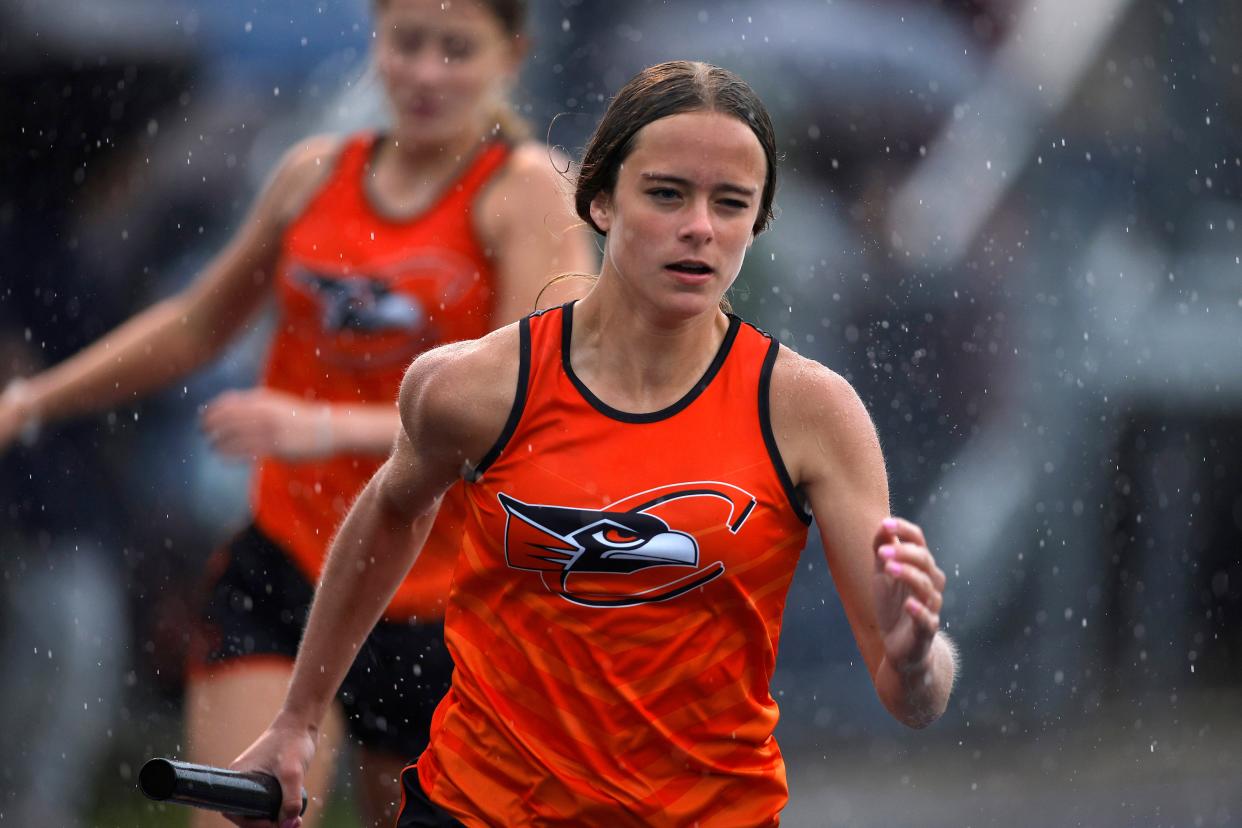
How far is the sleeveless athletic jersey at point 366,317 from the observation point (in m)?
3.70

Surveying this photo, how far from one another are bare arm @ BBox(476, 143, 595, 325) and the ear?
3.22 ft

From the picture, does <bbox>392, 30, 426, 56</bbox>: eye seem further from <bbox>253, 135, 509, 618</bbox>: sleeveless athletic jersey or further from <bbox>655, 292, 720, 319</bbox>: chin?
<bbox>655, 292, 720, 319</bbox>: chin

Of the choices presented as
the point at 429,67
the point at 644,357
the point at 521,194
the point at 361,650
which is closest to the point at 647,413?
the point at 644,357

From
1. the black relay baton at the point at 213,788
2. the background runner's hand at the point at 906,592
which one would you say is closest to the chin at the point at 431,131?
the black relay baton at the point at 213,788

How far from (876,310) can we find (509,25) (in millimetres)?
3023

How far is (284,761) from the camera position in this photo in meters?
2.62

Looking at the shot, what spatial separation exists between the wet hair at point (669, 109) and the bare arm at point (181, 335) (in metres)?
1.58

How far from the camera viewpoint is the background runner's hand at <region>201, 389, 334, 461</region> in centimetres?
353

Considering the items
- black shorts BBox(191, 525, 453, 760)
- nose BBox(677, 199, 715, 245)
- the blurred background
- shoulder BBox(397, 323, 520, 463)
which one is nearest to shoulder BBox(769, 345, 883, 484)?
nose BBox(677, 199, 715, 245)

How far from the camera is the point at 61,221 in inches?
253

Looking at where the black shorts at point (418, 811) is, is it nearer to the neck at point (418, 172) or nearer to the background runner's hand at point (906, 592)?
the background runner's hand at point (906, 592)

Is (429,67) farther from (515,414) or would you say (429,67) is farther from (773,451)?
A: (773,451)

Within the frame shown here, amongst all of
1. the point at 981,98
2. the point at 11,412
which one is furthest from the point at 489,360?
the point at 981,98

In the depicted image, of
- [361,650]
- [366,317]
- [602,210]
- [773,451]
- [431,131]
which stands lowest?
[361,650]
